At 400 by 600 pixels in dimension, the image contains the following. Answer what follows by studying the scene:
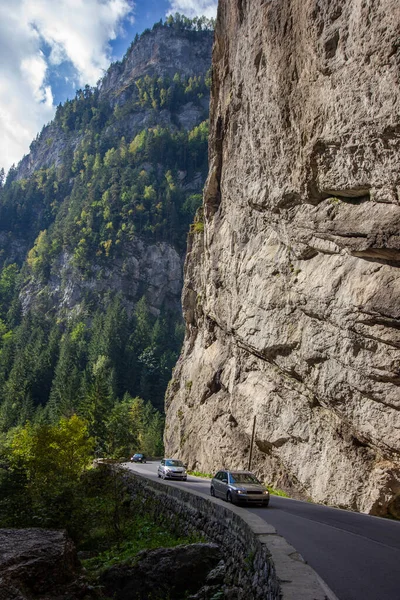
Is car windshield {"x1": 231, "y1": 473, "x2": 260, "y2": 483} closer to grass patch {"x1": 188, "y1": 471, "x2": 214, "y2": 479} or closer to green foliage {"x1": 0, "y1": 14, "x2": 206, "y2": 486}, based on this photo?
green foliage {"x1": 0, "y1": 14, "x2": 206, "y2": 486}

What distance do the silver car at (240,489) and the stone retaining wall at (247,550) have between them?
1.48m

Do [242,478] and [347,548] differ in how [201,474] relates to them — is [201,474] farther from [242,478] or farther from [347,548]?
[347,548]

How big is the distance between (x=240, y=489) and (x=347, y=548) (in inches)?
277

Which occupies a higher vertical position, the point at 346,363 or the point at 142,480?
the point at 346,363

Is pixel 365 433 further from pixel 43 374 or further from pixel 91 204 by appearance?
pixel 91 204

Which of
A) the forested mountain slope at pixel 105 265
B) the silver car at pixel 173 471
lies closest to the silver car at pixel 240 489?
the silver car at pixel 173 471

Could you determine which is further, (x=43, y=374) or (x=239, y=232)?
(x=43, y=374)

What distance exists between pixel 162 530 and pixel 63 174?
193 m

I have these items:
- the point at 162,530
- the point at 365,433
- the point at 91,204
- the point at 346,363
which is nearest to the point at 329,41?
the point at 346,363

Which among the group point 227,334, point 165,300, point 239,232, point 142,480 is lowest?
point 142,480

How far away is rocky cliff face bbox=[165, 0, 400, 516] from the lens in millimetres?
18734

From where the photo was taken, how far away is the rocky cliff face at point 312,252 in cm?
1873

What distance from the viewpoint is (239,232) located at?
34.4 m

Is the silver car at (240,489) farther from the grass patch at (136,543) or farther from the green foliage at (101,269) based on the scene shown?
the green foliage at (101,269)
